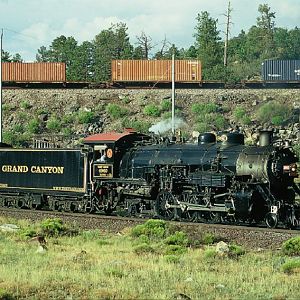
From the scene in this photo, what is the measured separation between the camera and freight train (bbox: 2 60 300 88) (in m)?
67.2

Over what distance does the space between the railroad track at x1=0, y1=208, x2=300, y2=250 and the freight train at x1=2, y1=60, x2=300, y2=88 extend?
40.3 meters

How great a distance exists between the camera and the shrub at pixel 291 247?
1878 cm

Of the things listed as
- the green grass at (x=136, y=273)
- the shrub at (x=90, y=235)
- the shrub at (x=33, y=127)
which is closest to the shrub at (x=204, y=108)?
the shrub at (x=33, y=127)

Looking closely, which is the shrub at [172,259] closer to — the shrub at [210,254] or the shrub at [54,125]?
the shrub at [210,254]

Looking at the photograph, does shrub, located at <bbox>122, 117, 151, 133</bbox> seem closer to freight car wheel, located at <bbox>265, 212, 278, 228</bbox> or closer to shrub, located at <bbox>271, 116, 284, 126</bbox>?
shrub, located at <bbox>271, 116, 284, 126</bbox>

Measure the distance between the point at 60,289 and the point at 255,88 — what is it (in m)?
55.7

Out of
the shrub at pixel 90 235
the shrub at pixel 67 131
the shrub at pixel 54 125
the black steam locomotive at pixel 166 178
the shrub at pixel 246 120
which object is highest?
the shrub at pixel 246 120

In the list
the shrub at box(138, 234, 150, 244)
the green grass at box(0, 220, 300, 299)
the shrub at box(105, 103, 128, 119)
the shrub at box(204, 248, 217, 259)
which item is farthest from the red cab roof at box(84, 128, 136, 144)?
the shrub at box(105, 103, 128, 119)

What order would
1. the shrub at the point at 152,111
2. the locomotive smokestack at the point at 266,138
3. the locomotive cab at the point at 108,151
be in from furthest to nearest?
the shrub at the point at 152,111
the locomotive cab at the point at 108,151
the locomotive smokestack at the point at 266,138

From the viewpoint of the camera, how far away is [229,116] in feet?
207

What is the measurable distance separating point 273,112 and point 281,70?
343 inches

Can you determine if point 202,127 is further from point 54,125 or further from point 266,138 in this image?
point 266,138

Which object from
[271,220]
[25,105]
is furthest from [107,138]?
[25,105]

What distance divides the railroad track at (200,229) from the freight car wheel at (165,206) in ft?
3.35
